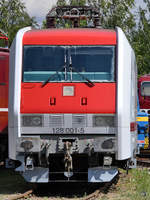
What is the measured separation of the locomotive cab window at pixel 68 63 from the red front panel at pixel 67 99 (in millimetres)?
181

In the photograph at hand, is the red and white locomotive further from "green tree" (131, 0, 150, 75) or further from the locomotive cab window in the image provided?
"green tree" (131, 0, 150, 75)

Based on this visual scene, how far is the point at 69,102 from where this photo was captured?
28.5 ft

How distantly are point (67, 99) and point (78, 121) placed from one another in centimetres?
46

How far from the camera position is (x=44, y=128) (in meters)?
8.65

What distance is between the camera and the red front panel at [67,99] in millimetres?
8648

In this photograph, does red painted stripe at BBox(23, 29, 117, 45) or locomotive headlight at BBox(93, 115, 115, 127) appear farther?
red painted stripe at BBox(23, 29, 117, 45)

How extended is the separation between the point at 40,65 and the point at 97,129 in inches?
64.5

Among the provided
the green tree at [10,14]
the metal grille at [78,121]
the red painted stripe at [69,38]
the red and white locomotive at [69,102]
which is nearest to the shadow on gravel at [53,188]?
the red and white locomotive at [69,102]

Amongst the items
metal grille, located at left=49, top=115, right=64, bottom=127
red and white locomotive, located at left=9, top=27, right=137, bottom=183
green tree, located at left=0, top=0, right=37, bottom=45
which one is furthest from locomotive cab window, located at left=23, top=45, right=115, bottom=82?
green tree, located at left=0, top=0, right=37, bottom=45

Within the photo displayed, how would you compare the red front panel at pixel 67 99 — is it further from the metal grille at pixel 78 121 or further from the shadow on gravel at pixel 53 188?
the shadow on gravel at pixel 53 188

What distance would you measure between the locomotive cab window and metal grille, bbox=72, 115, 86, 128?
0.71 meters

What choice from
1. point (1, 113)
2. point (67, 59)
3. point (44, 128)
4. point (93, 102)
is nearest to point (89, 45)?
point (67, 59)

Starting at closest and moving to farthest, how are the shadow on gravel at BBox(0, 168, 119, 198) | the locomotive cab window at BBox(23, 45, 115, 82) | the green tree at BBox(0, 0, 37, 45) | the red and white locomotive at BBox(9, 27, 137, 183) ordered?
1. the red and white locomotive at BBox(9, 27, 137, 183)
2. the locomotive cab window at BBox(23, 45, 115, 82)
3. the shadow on gravel at BBox(0, 168, 119, 198)
4. the green tree at BBox(0, 0, 37, 45)

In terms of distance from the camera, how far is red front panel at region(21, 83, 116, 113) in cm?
865
